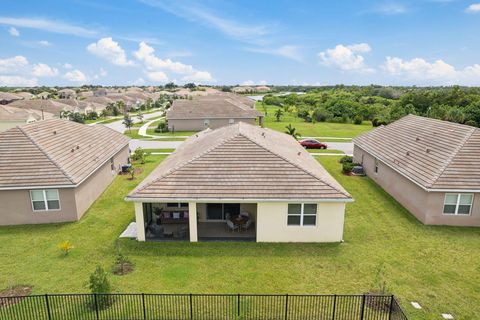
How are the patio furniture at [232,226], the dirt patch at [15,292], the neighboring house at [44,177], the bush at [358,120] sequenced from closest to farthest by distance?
the dirt patch at [15,292] < the patio furniture at [232,226] < the neighboring house at [44,177] < the bush at [358,120]

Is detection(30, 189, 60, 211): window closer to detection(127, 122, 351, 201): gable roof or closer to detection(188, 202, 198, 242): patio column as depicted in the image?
detection(127, 122, 351, 201): gable roof

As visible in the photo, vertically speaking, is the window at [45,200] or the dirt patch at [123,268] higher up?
the window at [45,200]

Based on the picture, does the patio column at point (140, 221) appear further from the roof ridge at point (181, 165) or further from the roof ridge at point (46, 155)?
the roof ridge at point (46, 155)

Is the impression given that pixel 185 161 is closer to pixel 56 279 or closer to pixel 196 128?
pixel 56 279

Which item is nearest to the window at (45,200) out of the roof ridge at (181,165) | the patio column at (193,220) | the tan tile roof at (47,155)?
the tan tile roof at (47,155)

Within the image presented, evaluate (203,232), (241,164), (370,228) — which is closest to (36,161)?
(203,232)

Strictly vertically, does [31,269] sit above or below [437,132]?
below

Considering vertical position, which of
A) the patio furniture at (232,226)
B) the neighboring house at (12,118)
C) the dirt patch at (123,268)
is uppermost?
the neighboring house at (12,118)

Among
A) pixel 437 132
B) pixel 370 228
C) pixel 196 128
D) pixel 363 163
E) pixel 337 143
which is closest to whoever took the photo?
pixel 370 228
